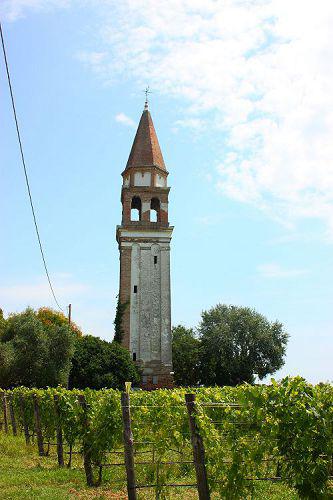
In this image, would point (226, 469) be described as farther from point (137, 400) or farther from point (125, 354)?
point (125, 354)

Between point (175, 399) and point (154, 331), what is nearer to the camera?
point (175, 399)

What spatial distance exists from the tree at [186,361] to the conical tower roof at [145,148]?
652 inches

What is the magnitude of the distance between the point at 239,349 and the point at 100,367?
50.5ft

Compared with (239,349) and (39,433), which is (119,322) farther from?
(39,433)

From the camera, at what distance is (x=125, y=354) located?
121ft

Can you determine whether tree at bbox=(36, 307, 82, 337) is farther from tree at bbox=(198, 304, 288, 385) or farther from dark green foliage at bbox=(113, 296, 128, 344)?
tree at bbox=(198, 304, 288, 385)

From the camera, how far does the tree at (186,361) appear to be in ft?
153

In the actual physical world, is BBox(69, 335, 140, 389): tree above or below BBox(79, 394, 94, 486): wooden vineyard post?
above

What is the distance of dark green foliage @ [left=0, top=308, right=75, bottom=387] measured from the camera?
30.9m

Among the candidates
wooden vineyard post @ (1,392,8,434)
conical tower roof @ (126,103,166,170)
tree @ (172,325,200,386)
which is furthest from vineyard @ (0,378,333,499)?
tree @ (172,325,200,386)

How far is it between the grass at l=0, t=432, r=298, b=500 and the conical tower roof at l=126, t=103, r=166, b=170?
33441mm

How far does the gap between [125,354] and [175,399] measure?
28.5 metres

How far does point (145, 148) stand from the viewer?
4369 cm

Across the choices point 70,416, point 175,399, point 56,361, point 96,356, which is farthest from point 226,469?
point 96,356
